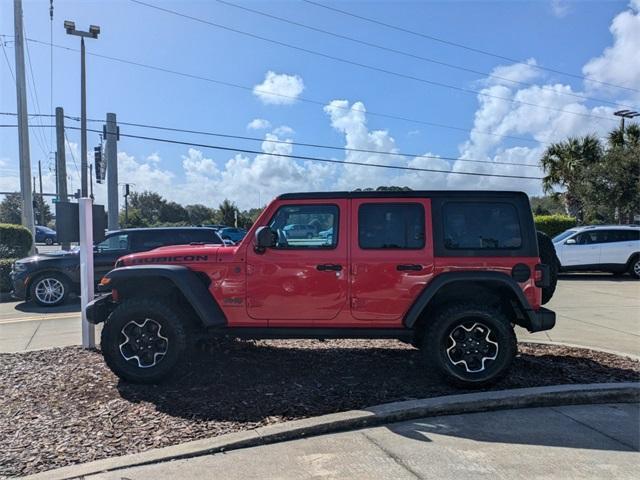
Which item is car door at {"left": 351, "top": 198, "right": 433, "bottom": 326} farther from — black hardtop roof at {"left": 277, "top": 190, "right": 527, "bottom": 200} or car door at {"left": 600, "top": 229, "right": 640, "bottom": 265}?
car door at {"left": 600, "top": 229, "right": 640, "bottom": 265}

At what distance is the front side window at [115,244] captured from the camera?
10.7 meters

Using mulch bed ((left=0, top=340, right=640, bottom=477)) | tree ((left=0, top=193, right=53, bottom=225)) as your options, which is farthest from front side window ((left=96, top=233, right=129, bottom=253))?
tree ((left=0, top=193, right=53, bottom=225))

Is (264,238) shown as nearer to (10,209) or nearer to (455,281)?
(455,281)

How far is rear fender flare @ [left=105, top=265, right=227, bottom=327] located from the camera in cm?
493

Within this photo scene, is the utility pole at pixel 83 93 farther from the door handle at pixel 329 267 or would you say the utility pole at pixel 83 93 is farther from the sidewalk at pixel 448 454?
the sidewalk at pixel 448 454

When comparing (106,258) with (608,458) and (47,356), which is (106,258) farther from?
(608,458)

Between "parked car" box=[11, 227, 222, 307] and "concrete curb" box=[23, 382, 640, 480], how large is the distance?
6.77 meters

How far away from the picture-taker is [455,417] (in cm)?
431

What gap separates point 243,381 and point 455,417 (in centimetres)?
205

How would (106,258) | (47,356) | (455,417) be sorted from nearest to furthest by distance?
(455,417) < (47,356) < (106,258)

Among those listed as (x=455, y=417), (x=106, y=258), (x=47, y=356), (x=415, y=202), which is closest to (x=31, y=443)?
(x=47, y=356)

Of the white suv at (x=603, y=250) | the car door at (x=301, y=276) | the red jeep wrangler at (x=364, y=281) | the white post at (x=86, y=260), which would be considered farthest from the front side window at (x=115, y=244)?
the white suv at (x=603, y=250)

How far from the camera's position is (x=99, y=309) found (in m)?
5.35

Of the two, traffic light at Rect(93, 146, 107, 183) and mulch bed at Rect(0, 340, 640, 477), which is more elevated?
traffic light at Rect(93, 146, 107, 183)
